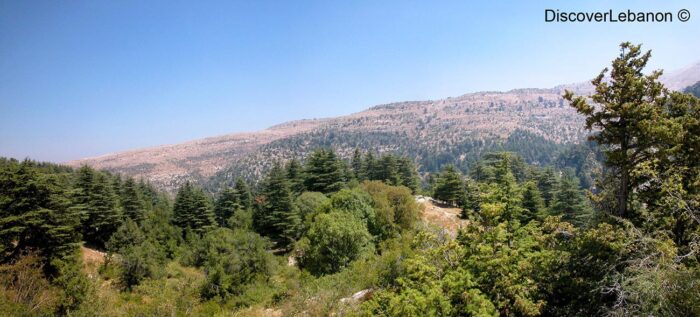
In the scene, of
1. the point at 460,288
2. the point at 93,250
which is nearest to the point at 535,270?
the point at 460,288

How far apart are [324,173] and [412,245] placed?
90.5 feet

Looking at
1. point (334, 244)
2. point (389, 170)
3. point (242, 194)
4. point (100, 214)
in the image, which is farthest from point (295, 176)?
point (334, 244)

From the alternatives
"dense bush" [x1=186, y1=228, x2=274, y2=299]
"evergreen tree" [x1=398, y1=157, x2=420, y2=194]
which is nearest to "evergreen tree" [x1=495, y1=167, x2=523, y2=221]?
"dense bush" [x1=186, y1=228, x2=274, y2=299]

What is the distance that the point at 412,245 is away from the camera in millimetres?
20891

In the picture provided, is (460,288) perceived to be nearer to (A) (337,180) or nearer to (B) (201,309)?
(B) (201,309)

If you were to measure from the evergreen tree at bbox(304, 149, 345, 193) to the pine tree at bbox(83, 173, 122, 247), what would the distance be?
24.1 meters

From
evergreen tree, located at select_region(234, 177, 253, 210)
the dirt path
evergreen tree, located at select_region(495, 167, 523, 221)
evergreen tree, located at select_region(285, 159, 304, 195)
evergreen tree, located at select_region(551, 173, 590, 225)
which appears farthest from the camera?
evergreen tree, located at select_region(234, 177, 253, 210)

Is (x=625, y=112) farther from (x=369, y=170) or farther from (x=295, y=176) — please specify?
(x=369, y=170)

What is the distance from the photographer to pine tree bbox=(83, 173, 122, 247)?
41.6 m

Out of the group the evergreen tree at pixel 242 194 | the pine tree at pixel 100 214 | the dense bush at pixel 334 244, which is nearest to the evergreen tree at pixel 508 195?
the dense bush at pixel 334 244

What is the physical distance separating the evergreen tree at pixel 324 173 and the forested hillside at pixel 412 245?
0.72 feet

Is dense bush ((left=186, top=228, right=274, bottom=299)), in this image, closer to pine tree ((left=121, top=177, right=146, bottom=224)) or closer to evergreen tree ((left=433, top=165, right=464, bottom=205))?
pine tree ((left=121, top=177, right=146, bottom=224))

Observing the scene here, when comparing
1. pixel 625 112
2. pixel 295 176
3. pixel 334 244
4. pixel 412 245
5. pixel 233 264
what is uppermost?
pixel 625 112

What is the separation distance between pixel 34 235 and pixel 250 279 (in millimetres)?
18356
